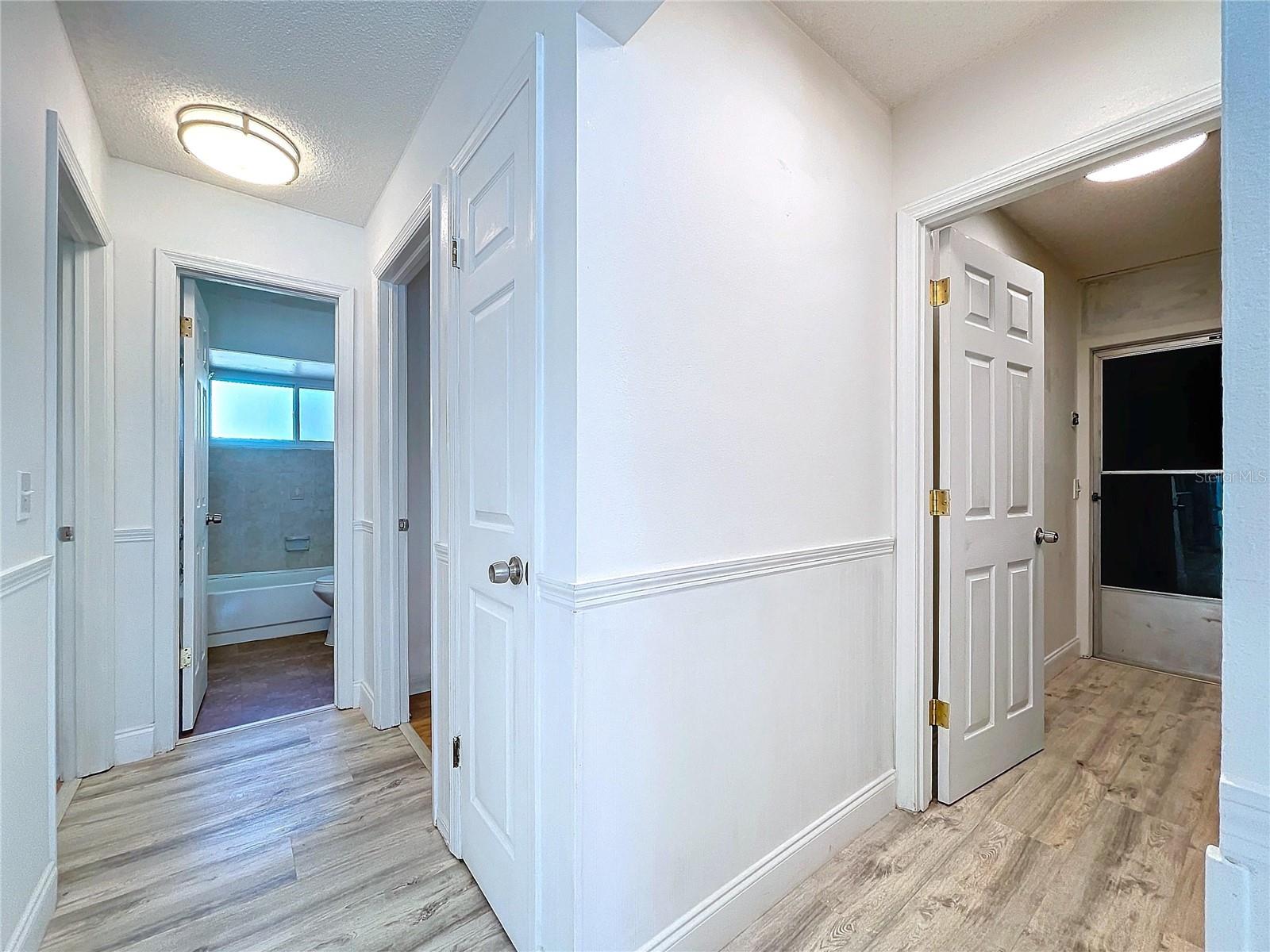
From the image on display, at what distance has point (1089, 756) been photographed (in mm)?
2324

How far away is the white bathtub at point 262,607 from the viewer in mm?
3865

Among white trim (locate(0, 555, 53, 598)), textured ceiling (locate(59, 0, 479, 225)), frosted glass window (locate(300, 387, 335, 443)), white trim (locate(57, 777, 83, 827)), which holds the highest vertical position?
textured ceiling (locate(59, 0, 479, 225))

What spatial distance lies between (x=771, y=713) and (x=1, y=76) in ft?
7.65

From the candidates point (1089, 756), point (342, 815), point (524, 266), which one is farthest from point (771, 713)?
point (1089, 756)

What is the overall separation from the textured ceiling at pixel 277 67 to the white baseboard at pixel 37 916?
7.58 feet

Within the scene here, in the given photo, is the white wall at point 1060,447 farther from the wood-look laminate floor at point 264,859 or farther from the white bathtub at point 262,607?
the white bathtub at point 262,607

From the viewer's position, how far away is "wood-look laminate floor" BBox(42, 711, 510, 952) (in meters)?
1.43

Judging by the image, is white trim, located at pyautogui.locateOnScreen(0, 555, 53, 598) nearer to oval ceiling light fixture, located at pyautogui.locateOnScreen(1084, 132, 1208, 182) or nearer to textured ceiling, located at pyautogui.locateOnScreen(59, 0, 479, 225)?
textured ceiling, located at pyautogui.locateOnScreen(59, 0, 479, 225)

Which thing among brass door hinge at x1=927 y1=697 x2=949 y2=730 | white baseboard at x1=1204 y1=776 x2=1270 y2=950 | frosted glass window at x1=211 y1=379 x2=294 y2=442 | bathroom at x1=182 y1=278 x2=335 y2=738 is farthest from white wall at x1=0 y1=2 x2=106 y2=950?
frosted glass window at x1=211 y1=379 x2=294 y2=442

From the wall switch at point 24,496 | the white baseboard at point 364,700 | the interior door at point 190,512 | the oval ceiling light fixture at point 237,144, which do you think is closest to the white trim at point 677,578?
the wall switch at point 24,496

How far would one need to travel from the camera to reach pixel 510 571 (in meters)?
1.32

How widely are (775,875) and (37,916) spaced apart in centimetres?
186

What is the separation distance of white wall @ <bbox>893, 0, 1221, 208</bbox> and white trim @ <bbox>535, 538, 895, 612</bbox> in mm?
1291

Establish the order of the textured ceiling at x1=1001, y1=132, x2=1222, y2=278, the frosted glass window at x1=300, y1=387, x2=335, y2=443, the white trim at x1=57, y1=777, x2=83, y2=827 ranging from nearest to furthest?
1. the white trim at x1=57, y1=777, x2=83, y2=827
2. the textured ceiling at x1=1001, y1=132, x2=1222, y2=278
3. the frosted glass window at x1=300, y1=387, x2=335, y2=443
